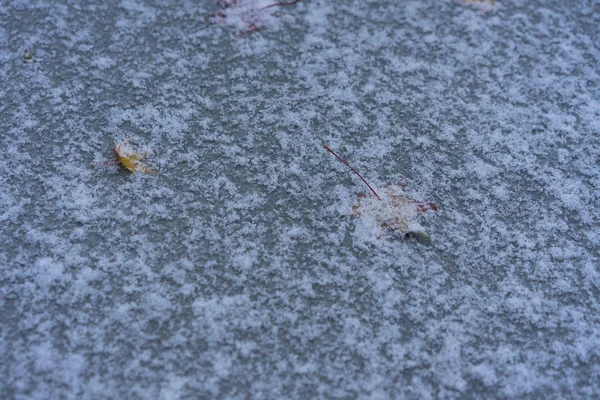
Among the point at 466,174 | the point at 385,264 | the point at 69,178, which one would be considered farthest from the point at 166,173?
the point at 466,174

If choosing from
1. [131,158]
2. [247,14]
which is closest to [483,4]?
[247,14]

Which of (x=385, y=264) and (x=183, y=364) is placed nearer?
(x=183, y=364)

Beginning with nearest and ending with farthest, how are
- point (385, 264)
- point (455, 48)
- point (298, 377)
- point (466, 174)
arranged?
point (298, 377) → point (385, 264) → point (466, 174) → point (455, 48)

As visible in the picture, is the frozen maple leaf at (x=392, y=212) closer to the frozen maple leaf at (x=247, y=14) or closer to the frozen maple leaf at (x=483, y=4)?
the frozen maple leaf at (x=247, y=14)

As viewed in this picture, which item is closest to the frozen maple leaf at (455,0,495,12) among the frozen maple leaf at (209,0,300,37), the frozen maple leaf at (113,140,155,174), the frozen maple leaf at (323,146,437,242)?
the frozen maple leaf at (209,0,300,37)

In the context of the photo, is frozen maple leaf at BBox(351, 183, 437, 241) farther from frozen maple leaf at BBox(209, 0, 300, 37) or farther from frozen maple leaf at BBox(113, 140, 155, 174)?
frozen maple leaf at BBox(209, 0, 300, 37)

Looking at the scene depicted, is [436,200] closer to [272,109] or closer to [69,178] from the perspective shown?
[272,109]

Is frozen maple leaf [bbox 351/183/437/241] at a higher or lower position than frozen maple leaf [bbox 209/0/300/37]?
lower
